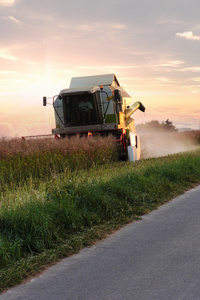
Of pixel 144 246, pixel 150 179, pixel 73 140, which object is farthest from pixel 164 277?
pixel 73 140

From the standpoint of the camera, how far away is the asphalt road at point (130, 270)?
4.03 meters

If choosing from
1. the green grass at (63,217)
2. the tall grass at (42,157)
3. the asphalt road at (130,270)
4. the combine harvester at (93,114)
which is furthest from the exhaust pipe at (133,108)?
the asphalt road at (130,270)

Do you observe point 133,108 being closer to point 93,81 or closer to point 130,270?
point 93,81

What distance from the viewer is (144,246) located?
5.65 meters

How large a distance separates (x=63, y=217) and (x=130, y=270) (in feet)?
6.70

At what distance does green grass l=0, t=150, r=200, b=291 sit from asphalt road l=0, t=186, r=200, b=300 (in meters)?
0.24

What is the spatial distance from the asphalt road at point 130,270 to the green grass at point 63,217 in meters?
0.24

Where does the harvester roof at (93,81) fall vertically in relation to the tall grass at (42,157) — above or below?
above

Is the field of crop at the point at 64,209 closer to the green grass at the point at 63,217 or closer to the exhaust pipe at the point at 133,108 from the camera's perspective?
the green grass at the point at 63,217

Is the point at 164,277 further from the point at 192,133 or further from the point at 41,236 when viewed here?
the point at 192,133

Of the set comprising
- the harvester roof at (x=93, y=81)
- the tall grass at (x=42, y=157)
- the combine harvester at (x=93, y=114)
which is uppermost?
the harvester roof at (x=93, y=81)

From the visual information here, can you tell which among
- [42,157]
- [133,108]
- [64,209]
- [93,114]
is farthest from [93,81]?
[64,209]

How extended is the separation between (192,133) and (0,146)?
30256 millimetres

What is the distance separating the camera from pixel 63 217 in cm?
647
